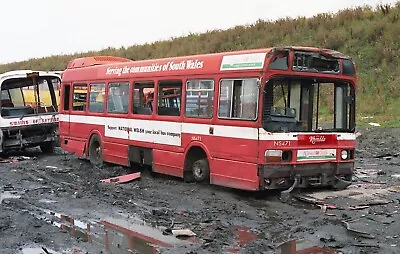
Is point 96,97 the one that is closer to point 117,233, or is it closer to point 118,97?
point 118,97

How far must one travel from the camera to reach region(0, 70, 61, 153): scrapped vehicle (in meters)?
18.8

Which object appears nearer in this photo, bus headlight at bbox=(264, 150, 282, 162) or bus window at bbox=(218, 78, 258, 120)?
bus headlight at bbox=(264, 150, 282, 162)

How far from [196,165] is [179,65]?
2205 mm

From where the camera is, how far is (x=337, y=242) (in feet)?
25.7

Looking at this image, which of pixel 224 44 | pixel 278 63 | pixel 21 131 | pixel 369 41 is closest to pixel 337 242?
pixel 278 63

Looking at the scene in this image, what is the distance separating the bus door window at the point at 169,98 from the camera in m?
12.8

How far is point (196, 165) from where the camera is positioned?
12430 mm

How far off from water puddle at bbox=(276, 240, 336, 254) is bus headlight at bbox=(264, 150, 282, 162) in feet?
8.68

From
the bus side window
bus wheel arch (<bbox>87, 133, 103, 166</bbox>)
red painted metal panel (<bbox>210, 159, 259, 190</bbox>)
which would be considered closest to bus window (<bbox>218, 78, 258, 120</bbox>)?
red painted metal panel (<bbox>210, 159, 259, 190</bbox>)

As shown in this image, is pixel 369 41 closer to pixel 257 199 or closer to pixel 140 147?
pixel 140 147

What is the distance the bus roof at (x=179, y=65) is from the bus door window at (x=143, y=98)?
0.86ft

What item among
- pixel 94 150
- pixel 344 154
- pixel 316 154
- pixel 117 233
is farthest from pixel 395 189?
pixel 94 150

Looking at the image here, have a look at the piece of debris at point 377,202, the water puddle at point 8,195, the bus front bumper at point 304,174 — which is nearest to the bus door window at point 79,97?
the water puddle at point 8,195

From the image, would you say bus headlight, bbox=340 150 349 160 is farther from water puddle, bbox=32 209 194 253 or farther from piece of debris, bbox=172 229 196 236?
water puddle, bbox=32 209 194 253
